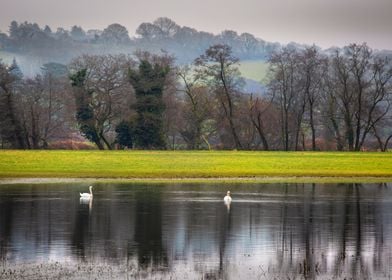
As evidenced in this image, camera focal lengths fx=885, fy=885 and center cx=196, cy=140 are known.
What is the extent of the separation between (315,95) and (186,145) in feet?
62.2

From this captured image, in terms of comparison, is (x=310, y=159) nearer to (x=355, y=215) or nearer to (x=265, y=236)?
(x=355, y=215)

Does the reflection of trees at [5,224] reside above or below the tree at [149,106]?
below

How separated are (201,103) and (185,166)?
40469 millimetres

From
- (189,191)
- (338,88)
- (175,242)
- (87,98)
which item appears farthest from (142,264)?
(338,88)

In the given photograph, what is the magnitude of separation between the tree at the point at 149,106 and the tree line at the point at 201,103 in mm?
113

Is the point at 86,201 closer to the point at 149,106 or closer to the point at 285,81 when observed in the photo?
the point at 149,106

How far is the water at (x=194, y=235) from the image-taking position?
23469 mm

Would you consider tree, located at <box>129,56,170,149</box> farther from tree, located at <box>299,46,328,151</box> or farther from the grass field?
the grass field

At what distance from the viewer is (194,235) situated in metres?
30.4

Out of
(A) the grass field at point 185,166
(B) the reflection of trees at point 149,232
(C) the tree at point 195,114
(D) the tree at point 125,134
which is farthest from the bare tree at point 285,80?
(B) the reflection of trees at point 149,232

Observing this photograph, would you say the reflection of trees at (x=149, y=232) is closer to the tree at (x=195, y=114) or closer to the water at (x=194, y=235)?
the water at (x=194, y=235)

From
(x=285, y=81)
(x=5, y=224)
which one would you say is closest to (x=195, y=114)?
(x=285, y=81)

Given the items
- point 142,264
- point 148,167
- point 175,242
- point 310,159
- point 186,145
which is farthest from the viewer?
point 186,145

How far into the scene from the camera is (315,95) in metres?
111
